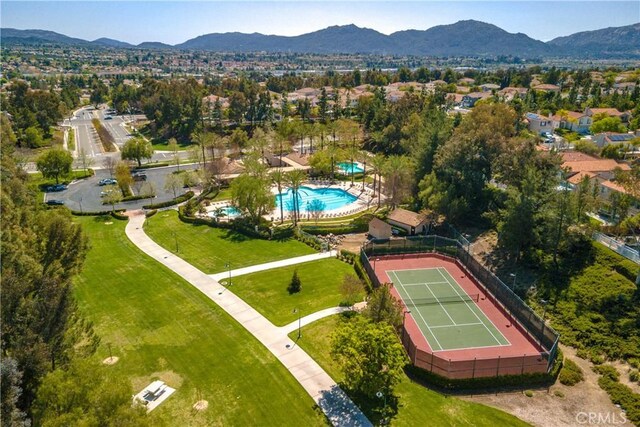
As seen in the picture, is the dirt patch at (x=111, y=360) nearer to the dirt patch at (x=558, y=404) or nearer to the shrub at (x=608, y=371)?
the dirt patch at (x=558, y=404)

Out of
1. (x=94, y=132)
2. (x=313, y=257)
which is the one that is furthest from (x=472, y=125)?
(x=94, y=132)

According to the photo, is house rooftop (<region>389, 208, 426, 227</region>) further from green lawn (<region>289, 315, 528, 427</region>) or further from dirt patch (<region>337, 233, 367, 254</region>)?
green lawn (<region>289, 315, 528, 427</region>)

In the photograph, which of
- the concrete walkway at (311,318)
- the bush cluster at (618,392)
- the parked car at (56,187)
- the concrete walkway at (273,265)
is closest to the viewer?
the bush cluster at (618,392)

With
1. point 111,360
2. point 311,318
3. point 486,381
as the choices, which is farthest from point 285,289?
point 486,381

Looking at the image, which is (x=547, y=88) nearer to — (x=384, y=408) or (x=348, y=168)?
(x=348, y=168)

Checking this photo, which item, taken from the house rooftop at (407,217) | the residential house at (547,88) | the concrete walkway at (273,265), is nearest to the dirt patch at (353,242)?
the concrete walkway at (273,265)

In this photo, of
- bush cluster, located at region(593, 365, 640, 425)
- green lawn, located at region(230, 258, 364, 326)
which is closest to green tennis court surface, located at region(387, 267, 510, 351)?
green lawn, located at region(230, 258, 364, 326)

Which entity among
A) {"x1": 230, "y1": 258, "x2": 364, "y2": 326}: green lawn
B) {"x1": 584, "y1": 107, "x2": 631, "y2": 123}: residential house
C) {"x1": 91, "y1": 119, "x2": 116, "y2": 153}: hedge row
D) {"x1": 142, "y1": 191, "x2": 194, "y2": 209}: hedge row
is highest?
{"x1": 584, "y1": 107, "x2": 631, "y2": 123}: residential house
